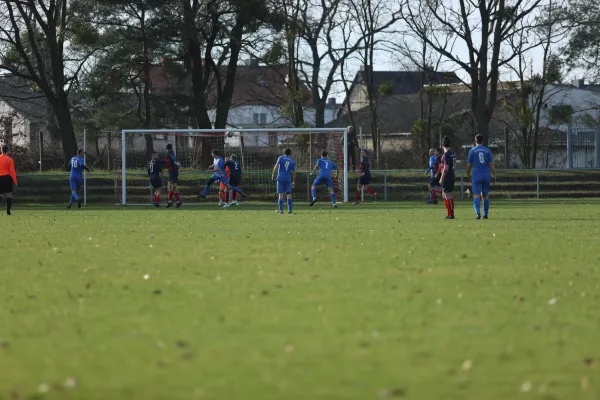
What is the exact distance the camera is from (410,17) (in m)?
53.0

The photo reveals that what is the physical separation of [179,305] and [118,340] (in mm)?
1968

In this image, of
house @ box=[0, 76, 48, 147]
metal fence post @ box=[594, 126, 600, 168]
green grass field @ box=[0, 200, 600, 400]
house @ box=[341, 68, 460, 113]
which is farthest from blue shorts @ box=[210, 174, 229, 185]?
green grass field @ box=[0, 200, 600, 400]

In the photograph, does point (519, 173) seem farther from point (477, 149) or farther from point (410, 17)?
point (477, 149)

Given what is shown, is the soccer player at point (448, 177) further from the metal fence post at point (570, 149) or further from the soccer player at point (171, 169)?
the metal fence post at point (570, 149)

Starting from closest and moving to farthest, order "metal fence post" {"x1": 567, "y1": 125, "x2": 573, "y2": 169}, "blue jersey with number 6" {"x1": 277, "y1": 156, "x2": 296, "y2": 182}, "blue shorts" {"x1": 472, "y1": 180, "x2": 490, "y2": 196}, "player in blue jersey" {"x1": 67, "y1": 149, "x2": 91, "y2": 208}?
"blue shorts" {"x1": 472, "y1": 180, "x2": 490, "y2": 196}, "blue jersey with number 6" {"x1": 277, "y1": 156, "x2": 296, "y2": 182}, "player in blue jersey" {"x1": 67, "y1": 149, "x2": 91, "y2": 208}, "metal fence post" {"x1": 567, "y1": 125, "x2": 573, "y2": 169}

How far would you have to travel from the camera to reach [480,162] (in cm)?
2686

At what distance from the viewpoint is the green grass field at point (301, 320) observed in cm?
679

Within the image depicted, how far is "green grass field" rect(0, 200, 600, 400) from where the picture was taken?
6.79 meters

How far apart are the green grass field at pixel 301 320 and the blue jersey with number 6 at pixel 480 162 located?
27.2ft

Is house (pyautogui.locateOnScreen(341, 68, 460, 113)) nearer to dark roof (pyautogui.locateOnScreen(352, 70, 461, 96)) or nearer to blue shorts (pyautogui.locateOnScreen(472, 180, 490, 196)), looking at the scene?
dark roof (pyautogui.locateOnScreen(352, 70, 461, 96))

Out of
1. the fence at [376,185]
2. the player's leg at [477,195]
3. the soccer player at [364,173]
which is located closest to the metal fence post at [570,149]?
the fence at [376,185]

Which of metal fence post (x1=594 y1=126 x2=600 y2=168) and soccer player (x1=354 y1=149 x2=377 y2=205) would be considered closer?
soccer player (x1=354 y1=149 x2=377 y2=205)

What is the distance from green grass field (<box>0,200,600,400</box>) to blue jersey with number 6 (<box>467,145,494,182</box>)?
8.28m

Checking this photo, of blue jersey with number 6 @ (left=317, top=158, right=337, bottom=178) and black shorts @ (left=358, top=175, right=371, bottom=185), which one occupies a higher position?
blue jersey with number 6 @ (left=317, top=158, right=337, bottom=178)
